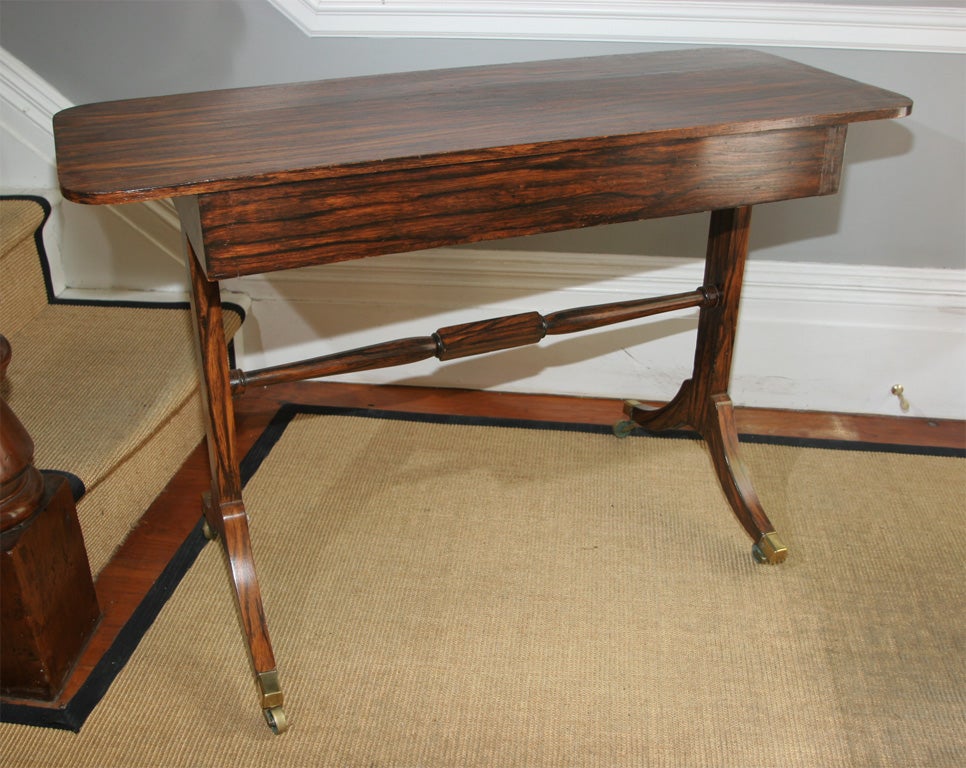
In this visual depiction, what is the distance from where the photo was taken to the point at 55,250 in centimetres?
222

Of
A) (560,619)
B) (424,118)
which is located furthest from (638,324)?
(424,118)

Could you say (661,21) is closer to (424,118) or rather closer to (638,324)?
(638,324)

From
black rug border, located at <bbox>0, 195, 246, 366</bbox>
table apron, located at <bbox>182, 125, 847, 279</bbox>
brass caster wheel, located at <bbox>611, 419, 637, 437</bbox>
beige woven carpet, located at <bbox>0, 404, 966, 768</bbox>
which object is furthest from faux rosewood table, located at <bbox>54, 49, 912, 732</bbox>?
black rug border, located at <bbox>0, 195, 246, 366</bbox>

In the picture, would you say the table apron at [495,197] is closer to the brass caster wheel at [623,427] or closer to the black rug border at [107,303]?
the brass caster wheel at [623,427]

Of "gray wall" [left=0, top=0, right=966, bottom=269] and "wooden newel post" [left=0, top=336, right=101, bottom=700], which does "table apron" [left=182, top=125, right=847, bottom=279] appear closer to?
"wooden newel post" [left=0, top=336, right=101, bottom=700]

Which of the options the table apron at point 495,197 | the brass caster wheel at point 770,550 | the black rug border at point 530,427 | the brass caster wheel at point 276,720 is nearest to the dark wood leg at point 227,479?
the brass caster wheel at point 276,720

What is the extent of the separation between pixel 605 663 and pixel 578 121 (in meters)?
0.85

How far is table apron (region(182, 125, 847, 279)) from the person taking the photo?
3.87 feet

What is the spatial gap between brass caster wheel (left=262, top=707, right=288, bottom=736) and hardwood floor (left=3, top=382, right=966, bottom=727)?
0.35 m

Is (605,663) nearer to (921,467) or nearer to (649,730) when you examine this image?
(649,730)

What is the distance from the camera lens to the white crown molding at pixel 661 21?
6.14 ft

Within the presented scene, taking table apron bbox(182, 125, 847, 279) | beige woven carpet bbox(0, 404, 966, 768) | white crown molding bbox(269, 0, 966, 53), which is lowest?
beige woven carpet bbox(0, 404, 966, 768)

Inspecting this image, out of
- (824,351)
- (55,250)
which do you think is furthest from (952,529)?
(55,250)

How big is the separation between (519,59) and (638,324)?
65 cm
